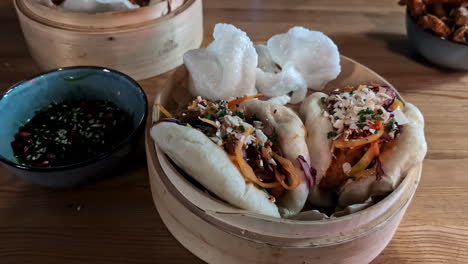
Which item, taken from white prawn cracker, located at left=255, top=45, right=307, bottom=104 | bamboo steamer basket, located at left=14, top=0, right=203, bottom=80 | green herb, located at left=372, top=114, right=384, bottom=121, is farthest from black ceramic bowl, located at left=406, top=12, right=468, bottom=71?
bamboo steamer basket, located at left=14, top=0, right=203, bottom=80

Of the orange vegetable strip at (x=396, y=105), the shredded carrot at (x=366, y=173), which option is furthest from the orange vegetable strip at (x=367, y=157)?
the orange vegetable strip at (x=396, y=105)

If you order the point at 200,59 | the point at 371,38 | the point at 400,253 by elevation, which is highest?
the point at 200,59

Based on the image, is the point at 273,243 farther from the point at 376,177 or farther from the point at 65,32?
the point at 65,32

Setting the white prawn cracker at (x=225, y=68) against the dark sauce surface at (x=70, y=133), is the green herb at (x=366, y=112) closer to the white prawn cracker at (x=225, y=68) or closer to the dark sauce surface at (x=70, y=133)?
the white prawn cracker at (x=225, y=68)

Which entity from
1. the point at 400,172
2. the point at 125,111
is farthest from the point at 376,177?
the point at 125,111

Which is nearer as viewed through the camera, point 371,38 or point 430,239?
point 430,239

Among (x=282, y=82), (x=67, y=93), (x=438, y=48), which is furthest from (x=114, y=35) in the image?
(x=438, y=48)

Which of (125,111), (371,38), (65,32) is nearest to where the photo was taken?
(125,111)
